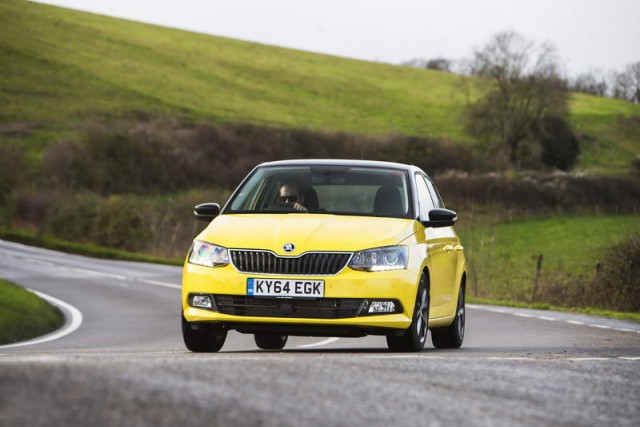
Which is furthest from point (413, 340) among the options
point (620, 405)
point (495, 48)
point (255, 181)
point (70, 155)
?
point (495, 48)

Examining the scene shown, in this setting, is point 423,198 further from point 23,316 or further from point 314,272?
point 23,316

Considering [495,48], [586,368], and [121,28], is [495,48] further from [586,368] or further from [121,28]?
[586,368]

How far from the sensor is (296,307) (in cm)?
1109

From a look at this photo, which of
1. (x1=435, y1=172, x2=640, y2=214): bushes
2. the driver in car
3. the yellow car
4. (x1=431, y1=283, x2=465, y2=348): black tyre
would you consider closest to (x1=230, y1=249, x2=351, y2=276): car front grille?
the yellow car

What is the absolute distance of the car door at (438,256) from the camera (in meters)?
12.4

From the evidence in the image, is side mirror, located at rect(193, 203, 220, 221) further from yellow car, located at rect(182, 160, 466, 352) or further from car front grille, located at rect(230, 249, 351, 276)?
car front grille, located at rect(230, 249, 351, 276)

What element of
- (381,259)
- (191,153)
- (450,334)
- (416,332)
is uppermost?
(381,259)

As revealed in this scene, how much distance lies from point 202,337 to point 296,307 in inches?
47.8

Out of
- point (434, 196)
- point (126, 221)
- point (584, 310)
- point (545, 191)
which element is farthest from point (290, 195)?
point (545, 191)

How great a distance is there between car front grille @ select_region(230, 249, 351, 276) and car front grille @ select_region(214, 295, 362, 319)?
9.5 inches

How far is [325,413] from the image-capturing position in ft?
19.3

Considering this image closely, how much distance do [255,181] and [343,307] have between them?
2.16 m

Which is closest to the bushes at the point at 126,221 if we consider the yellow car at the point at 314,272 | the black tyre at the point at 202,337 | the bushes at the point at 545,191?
the bushes at the point at 545,191

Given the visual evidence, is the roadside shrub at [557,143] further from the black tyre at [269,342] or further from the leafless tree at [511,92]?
the black tyre at [269,342]
